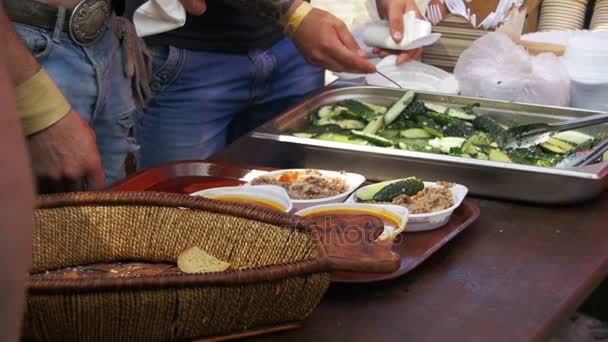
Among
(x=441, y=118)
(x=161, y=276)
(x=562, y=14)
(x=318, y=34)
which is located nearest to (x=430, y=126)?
(x=441, y=118)

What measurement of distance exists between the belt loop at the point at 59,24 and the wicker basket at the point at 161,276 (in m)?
0.57

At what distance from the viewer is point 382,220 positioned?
1360 millimetres

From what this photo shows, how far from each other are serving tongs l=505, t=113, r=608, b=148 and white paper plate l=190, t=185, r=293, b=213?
0.74 meters

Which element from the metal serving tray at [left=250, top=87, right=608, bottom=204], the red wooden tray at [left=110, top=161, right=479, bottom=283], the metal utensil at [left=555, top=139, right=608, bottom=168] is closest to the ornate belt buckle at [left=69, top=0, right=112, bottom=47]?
the red wooden tray at [left=110, top=161, right=479, bottom=283]

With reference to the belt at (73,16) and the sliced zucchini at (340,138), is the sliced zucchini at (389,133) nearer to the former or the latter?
the sliced zucchini at (340,138)

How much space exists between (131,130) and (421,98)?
2.82 ft

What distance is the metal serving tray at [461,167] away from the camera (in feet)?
5.09

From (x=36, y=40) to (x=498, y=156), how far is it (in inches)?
43.9

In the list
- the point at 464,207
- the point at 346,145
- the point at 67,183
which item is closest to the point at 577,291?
the point at 464,207

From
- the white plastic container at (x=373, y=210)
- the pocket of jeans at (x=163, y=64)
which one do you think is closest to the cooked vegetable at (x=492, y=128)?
the white plastic container at (x=373, y=210)

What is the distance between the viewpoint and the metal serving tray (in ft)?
5.09

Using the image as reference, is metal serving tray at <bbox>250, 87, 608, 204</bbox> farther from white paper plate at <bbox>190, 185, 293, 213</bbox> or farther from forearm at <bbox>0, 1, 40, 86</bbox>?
forearm at <bbox>0, 1, 40, 86</bbox>

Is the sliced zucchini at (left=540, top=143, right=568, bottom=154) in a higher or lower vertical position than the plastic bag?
lower

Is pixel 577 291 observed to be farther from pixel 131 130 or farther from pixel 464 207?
pixel 131 130
